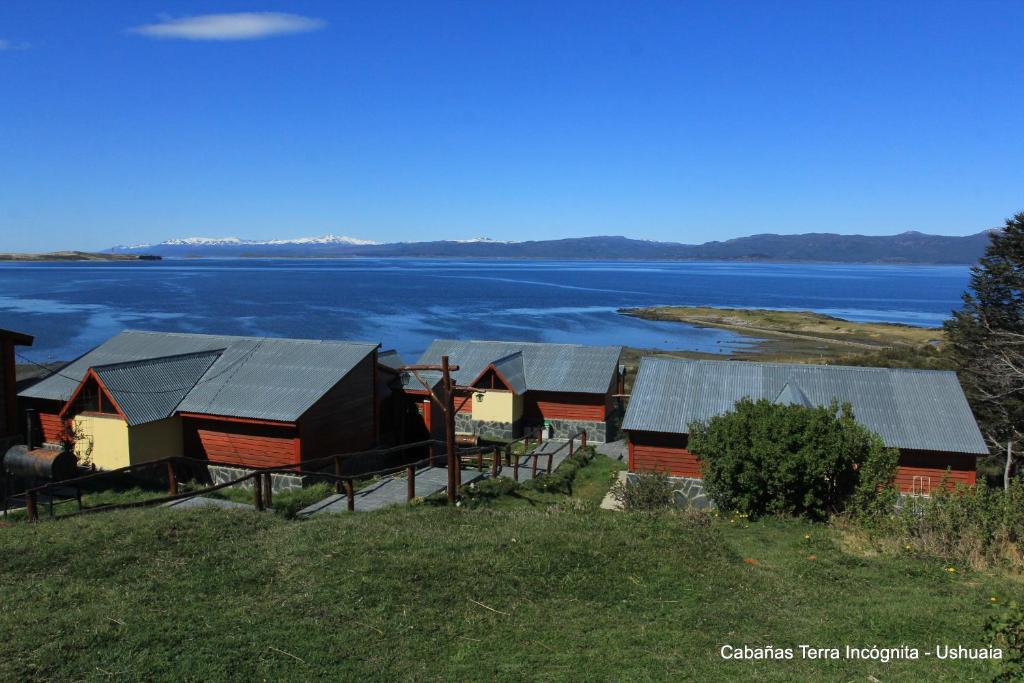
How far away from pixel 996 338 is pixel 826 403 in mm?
15303

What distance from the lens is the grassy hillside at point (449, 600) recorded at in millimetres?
7609

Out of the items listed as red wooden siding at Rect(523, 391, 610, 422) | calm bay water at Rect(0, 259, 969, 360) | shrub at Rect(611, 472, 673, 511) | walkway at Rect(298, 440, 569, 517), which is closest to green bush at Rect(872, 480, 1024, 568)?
shrub at Rect(611, 472, 673, 511)

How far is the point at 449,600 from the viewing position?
934 cm

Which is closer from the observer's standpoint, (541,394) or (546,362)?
(541,394)

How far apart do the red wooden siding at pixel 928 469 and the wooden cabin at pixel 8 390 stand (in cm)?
2598

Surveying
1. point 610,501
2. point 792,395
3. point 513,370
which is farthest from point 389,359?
point 792,395

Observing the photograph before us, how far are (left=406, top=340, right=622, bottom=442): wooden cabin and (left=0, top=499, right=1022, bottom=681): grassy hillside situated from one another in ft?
58.5

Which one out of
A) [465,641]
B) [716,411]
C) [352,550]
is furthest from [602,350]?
[465,641]

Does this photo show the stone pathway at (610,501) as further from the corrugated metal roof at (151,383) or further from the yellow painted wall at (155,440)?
the corrugated metal roof at (151,383)

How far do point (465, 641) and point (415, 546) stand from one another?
315 centimetres

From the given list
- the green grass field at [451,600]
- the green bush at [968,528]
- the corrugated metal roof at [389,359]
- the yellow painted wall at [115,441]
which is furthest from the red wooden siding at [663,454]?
the yellow painted wall at [115,441]

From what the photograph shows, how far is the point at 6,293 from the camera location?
12750 cm

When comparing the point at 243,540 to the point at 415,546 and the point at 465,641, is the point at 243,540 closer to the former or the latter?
the point at 415,546

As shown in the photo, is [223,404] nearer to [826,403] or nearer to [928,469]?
[826,403]
